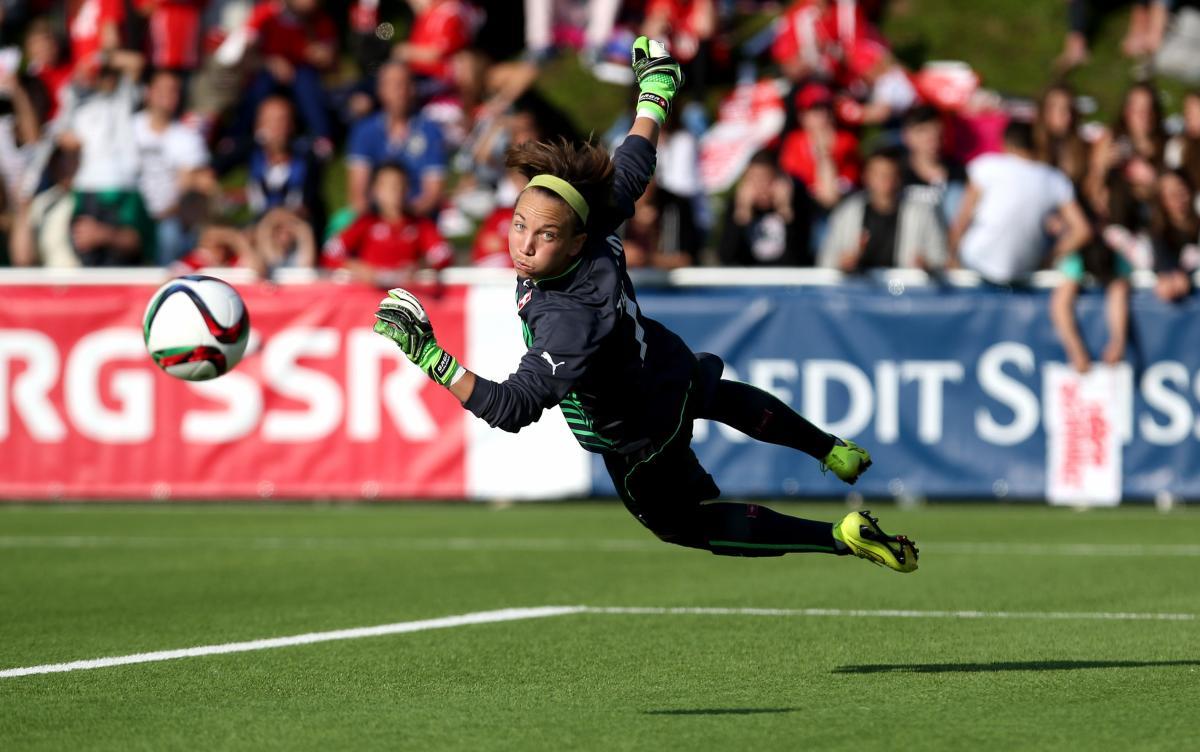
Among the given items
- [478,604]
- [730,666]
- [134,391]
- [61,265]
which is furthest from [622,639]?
[61,265]

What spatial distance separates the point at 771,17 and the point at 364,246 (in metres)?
8.86

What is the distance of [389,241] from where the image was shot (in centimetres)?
1427

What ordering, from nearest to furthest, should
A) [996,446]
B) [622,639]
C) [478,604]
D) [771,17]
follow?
1. [622,639]
2. [478,604]
3. [996,446]
4. [771,17]

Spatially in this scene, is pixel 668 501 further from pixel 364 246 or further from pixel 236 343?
pixel 364 246

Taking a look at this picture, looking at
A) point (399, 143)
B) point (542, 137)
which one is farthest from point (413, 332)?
point (399, 143)

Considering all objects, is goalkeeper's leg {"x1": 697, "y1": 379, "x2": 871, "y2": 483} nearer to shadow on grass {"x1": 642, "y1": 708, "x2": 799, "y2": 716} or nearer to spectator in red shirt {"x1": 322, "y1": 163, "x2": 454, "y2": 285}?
shadow on grass {"x1": 642, "y1": 708, "x2": 799, "y2": 716}

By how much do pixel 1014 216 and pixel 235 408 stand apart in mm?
5852

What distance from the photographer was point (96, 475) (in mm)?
14469

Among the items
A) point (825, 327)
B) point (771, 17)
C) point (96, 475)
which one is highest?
point (771, 17)

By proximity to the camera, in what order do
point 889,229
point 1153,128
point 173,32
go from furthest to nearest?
point 173,32, point 1153,128, point 889,229

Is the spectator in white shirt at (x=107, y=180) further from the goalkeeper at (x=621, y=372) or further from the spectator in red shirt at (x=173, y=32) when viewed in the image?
the goalkeeper at (x=621, y=372)

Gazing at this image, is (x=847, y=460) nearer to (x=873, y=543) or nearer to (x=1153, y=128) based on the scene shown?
(x=873, y=543)

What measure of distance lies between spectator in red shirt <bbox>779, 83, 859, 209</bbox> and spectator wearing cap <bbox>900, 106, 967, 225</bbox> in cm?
82

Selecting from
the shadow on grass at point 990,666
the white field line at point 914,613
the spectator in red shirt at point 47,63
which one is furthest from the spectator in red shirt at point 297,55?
the shadow on grass at point 990,666
